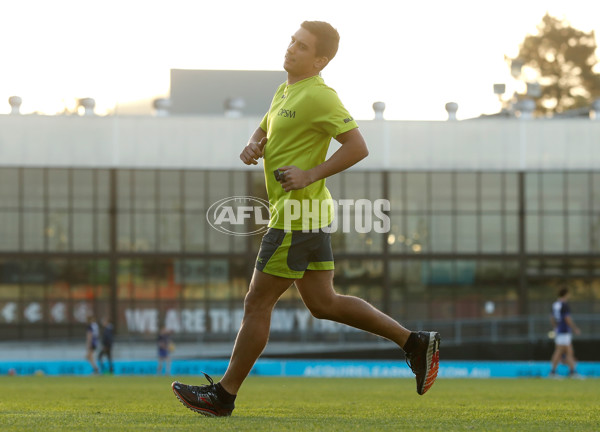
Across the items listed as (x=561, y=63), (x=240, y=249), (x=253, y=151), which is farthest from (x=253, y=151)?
(x=561, y=63)

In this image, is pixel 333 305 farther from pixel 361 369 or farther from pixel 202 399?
pixel 361 369

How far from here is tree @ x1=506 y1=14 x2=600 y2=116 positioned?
7400cm

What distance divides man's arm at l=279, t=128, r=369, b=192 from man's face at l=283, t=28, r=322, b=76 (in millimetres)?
444

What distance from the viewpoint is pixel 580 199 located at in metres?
45.6

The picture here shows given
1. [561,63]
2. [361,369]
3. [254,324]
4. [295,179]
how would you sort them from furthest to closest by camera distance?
[561,63] < [361,369] < [254,324] < [295,179]

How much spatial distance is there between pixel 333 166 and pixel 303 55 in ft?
2.21

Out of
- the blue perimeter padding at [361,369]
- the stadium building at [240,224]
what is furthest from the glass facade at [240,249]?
the blue perimeter padding at [361,369]

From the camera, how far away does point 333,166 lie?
618 centimetres

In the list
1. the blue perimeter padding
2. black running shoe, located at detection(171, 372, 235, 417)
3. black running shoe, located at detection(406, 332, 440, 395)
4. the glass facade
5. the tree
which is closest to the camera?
black running shoe, located at detection(171, 372, 235, 417)

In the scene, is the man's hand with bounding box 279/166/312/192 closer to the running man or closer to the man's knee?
the running man

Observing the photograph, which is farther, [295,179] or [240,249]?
[240,249]

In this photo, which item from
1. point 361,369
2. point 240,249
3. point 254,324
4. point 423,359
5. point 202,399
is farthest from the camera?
point 240,249

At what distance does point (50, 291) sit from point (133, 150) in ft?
18.6

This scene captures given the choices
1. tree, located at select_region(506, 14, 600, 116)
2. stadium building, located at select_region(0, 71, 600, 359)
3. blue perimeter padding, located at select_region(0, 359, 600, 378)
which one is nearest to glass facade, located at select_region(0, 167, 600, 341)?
stadium building, located at select_region(0, 71, 600, 359)
